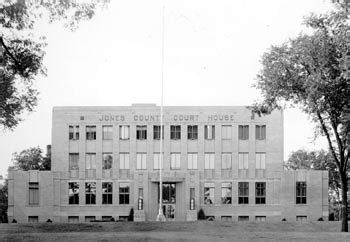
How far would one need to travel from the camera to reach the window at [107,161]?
70500 millimetres

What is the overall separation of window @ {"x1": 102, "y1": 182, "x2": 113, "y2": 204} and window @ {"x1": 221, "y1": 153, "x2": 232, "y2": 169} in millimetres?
11401

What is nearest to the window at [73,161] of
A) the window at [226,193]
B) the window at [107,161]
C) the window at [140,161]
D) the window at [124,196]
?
the window at [107,161]

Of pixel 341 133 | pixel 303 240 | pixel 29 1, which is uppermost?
pixel 29 1

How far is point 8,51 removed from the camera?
2655cm

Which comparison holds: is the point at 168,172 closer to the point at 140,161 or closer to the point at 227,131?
the point at 140,161

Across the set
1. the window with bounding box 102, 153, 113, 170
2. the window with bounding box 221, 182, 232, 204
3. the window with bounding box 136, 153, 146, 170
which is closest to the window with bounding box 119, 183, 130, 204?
the window with bounding box 136, 153, 146, 170

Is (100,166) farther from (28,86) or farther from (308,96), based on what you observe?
(28,86)

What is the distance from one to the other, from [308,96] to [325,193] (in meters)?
33.7

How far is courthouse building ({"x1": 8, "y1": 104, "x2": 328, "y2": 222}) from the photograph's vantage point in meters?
68.8

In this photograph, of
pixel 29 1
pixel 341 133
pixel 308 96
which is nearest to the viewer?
pixel 29 1

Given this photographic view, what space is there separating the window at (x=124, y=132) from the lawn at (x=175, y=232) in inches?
1101

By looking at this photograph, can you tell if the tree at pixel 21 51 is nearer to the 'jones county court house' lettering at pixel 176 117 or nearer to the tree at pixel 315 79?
the tree at pixel 315 79

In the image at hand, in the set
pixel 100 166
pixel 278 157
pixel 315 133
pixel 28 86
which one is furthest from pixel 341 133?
pixel 100 166

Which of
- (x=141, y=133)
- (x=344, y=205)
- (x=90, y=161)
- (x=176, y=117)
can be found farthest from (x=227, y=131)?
(x=344, y=205)
